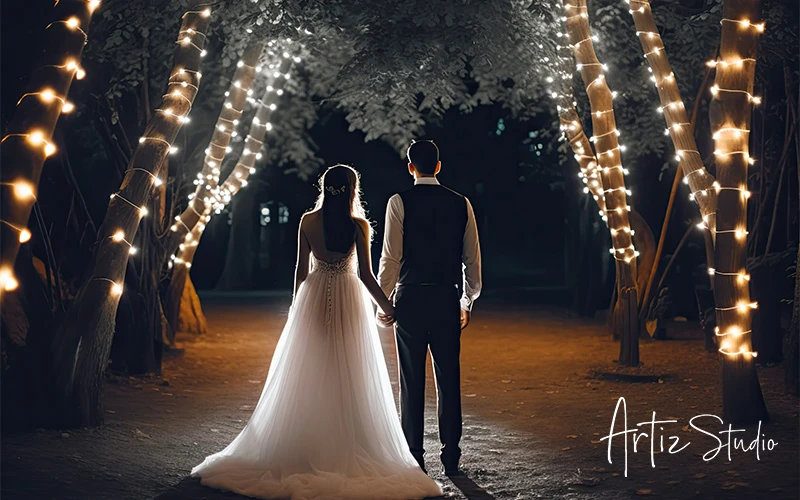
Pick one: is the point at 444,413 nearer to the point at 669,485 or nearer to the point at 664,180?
the point at 669,485

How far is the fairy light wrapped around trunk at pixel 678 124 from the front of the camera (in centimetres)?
964

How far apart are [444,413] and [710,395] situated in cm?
506

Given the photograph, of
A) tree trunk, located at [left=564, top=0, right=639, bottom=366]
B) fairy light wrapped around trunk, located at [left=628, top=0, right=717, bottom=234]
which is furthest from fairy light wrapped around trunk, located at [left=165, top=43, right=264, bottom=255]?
fairy light wrapped around trunk, located at [left=628, top=0, right=717, bottom=234]

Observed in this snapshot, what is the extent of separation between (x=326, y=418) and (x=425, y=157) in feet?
6.52

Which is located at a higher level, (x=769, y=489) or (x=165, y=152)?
(x=165, y=152)

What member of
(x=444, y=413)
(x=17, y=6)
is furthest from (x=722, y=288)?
(x=17, y=6)

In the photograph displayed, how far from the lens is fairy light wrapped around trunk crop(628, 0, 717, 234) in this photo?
964 centimetres

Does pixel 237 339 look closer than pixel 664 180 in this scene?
Yes

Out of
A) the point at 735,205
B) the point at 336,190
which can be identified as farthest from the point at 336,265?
the point at 735,205

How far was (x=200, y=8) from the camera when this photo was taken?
958cm

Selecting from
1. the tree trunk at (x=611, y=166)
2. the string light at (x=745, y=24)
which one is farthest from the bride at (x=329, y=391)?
the tree trunk at (x=611, y=166)

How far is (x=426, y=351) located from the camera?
22.9ft

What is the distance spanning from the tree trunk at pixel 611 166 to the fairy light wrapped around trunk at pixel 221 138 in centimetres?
417

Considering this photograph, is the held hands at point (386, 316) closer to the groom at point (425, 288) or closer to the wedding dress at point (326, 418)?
the groom at point (425, 288)
